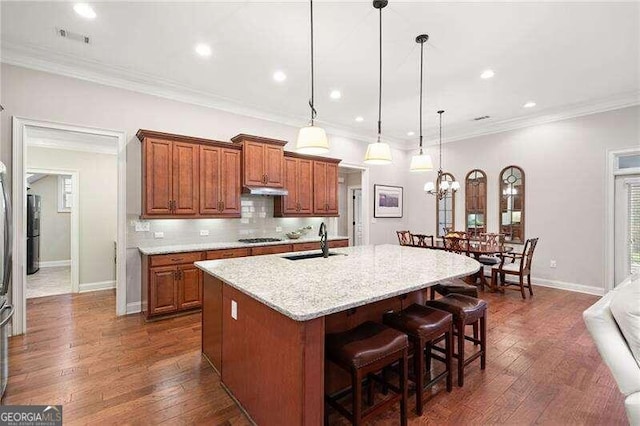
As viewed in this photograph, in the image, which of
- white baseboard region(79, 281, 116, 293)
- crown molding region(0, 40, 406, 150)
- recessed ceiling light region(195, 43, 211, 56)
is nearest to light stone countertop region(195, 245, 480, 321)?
recessed ceiling light region(195, 43, 211, 56)

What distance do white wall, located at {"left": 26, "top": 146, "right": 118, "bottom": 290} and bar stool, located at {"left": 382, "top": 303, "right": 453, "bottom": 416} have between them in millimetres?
5418

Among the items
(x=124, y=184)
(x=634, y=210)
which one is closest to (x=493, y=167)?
(x=634, y=210)

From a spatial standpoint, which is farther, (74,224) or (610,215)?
(74,224)

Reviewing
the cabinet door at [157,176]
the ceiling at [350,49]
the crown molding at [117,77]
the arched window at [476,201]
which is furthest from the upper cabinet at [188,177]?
the arched window at [476,201]

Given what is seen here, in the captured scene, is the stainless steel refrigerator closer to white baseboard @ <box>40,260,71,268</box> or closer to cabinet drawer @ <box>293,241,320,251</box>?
cabinet drawer @ <box>293,241,320,251</box>

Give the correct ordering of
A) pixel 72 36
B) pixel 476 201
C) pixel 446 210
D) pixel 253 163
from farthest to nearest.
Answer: pixel 446 210 → pixel 476 201 → pixel 253 163 → pixel 72 36

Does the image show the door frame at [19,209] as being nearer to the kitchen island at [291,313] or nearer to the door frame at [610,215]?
the kitchen island at [291,313]

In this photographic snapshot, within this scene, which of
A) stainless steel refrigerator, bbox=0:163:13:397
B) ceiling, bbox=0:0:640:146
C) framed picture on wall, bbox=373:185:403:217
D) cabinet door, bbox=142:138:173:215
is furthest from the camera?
framed picture on wall, bbox=373:185:403:217

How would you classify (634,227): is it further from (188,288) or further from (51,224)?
(51,224)

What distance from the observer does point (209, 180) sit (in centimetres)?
430

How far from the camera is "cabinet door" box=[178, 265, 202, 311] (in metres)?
3.86

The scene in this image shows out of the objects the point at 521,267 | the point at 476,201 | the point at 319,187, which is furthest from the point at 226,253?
the point at 476,201

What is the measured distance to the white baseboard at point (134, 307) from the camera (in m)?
3.97

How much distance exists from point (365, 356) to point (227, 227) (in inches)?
143
